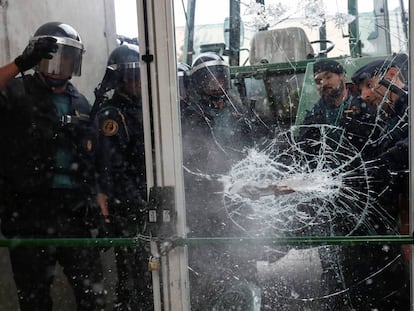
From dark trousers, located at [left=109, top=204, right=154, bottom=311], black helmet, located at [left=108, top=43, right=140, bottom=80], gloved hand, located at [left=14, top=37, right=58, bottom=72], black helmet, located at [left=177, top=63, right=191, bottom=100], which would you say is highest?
gloved hand, located at [left=14, top=37, right=58, bottom=72]

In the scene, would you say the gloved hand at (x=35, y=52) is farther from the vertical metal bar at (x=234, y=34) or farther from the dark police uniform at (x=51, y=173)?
the vertical metal bar at (x=234, y=34)

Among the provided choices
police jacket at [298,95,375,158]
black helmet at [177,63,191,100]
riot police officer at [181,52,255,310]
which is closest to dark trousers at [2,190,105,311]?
riot police officer at [181,52,255,310]

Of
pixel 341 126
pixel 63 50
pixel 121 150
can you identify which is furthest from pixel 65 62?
pixel 341 126

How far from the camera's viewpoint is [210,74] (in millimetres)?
1961

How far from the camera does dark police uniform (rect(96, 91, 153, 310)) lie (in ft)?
6.22

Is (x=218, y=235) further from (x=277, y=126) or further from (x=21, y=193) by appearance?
(x=21, y=193)

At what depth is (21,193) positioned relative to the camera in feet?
6.91

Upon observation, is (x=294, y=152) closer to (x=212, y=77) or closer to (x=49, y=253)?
(x=212, y=77)

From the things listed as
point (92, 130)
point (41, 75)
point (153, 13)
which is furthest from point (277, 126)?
point (41, 75)

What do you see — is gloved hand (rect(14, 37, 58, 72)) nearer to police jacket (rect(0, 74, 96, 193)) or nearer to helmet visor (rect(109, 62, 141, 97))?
police jacket (rect(0, 74, 96, 193))

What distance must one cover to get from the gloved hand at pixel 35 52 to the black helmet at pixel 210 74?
583mm

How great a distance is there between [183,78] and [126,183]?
47 centimetres

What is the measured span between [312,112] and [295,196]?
1.07 ft

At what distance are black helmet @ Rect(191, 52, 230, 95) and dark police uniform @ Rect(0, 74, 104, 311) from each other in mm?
482
